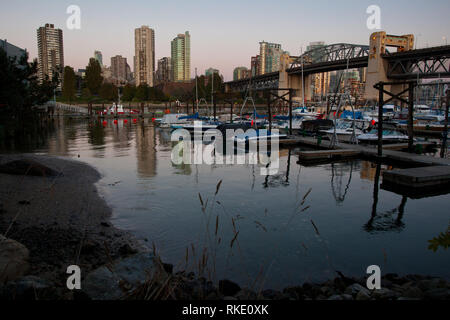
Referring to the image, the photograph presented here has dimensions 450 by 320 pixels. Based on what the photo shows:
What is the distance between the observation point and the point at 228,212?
41.1ft

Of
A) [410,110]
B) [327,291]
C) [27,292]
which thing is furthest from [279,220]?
[410,110]

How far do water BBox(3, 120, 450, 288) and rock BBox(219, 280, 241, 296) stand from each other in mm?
457

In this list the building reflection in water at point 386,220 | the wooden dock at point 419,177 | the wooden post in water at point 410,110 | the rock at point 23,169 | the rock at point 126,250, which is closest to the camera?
the rock at point 126,250

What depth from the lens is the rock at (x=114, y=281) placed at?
5.81 metres

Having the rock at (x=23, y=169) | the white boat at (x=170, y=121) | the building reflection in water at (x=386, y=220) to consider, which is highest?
the white boat at (x=170, y=121)

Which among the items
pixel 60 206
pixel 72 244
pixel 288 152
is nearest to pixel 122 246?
pixel 72 244

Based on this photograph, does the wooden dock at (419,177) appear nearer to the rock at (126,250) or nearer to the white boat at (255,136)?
the rock at (126,250)

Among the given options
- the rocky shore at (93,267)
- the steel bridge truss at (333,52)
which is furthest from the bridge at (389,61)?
the rocky shore at (93,267)

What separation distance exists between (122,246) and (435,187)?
47.3 feet

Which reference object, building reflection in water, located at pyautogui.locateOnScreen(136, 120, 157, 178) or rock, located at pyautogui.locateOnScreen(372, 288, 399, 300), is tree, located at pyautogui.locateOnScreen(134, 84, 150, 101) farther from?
rock, located at pyautogui.locateOnScreen(372, 288, 399, 300)

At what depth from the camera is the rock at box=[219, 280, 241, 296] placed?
Result: 6.62 meters

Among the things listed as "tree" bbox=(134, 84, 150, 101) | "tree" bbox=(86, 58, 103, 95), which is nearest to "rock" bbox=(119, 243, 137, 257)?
"tree" bbox=(134, 84, 150, 101)

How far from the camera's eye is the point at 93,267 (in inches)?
300

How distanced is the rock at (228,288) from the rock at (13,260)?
12.1 feet
